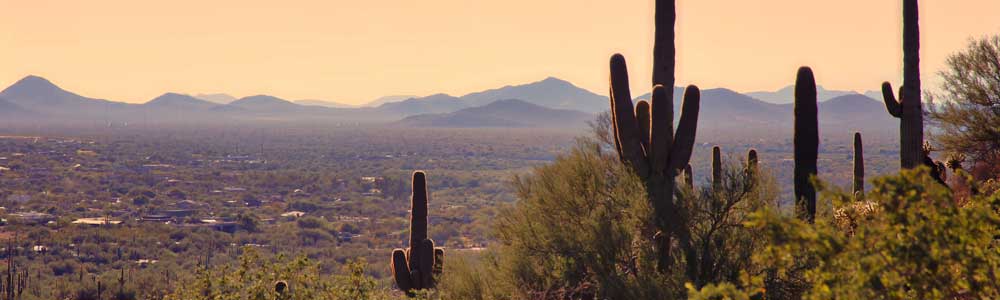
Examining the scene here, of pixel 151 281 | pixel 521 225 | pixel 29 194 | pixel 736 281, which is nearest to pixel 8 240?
pixel 151 281

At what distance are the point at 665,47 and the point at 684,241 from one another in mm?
3209

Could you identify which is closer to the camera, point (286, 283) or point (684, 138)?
point (286, 283)

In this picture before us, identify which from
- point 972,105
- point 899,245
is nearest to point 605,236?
point 899,245

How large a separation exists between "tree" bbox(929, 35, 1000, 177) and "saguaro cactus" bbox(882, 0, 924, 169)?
19.6 ft

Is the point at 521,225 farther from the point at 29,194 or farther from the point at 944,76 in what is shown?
the point at 29,194

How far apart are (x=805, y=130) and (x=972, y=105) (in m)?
8.40

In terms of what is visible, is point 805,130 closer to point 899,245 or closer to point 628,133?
point 628,133

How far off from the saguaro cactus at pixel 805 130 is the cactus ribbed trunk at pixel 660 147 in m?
2.33

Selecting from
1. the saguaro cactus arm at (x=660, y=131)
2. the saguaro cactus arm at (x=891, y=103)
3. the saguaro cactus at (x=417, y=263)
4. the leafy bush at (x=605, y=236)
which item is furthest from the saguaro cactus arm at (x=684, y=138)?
the saguaro cactus at (x=417, y=263)

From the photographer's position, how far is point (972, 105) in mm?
22719

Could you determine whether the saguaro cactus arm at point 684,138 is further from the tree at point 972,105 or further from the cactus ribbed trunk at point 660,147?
the tree at point 972,105

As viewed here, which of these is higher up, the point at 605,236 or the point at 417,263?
the point at 605,236

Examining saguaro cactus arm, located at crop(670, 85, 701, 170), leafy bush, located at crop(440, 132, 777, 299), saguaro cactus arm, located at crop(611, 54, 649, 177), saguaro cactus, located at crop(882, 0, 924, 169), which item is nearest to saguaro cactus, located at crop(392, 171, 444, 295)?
leafy bush, located at crop(440, 132, 777, 299)

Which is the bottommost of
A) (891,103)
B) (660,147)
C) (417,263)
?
(417,263)
